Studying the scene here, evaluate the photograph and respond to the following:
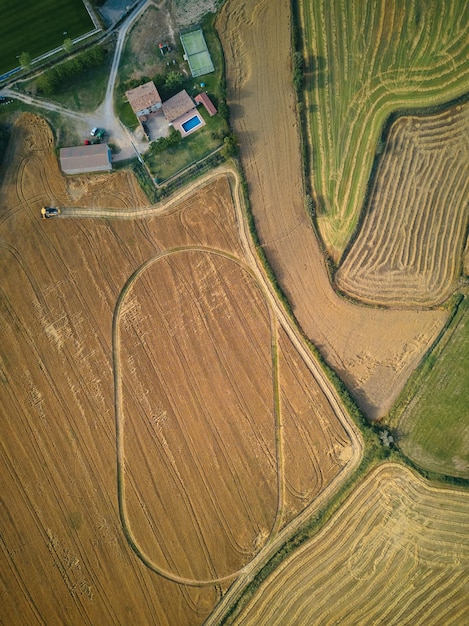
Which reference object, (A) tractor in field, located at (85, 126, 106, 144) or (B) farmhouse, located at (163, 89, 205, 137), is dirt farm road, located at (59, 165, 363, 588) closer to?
(B) farmhouse, located at (163, 89, 205, 137)

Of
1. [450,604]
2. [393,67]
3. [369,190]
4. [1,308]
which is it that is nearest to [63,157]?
A: [1,308]

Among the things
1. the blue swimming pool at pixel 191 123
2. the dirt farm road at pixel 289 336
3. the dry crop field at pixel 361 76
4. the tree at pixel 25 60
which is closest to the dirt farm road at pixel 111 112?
the tree at pixel 25 60

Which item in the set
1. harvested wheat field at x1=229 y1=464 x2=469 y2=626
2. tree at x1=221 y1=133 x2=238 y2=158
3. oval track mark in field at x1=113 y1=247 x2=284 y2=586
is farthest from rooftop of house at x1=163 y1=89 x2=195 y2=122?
harvested wheat field at x1=229 y1=464 x2=469 y2=626

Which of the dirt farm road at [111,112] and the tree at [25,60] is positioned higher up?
the tree at [25,60]

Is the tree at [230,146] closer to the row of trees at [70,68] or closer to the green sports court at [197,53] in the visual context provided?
the green sports court at [197,53]

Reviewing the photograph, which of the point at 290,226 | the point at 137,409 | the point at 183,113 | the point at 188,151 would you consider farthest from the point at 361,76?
the point at 137,409

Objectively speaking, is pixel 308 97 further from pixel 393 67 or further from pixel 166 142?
pixel 166 142
